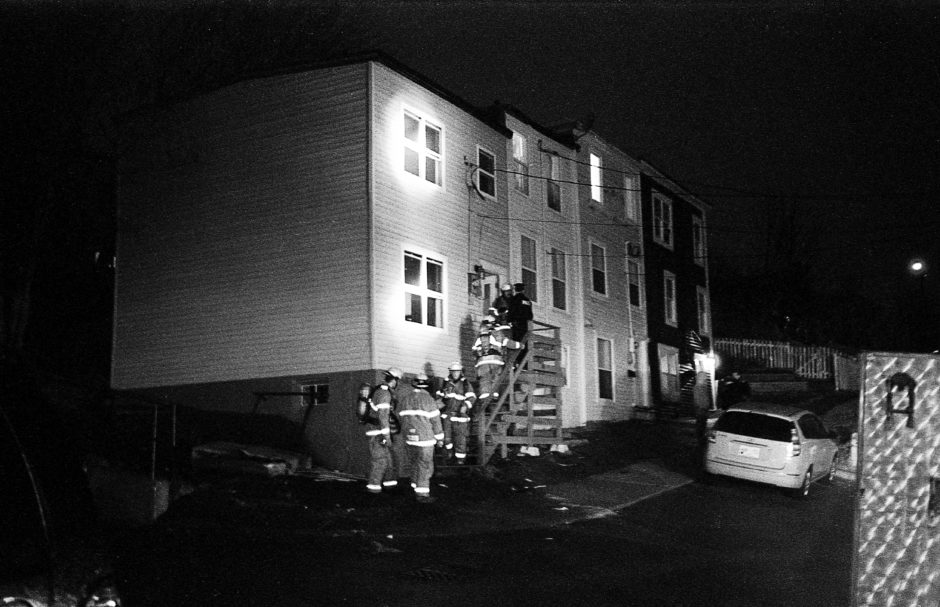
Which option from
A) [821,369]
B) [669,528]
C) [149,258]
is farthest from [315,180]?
[821,369]

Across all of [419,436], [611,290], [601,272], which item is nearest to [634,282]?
[611,290]

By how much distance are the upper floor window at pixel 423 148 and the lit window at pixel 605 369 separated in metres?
9.30

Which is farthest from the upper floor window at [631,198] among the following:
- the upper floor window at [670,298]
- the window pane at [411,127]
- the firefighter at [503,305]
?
the window pane at [411,127]

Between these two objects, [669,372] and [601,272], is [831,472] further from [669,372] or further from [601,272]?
[669,372]

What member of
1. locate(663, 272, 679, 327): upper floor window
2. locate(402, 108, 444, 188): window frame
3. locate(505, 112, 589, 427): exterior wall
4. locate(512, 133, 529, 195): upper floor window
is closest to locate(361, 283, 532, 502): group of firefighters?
locate(402, 108, 444, 188): window frame

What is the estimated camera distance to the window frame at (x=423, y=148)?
19453mm

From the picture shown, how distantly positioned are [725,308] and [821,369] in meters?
14.6

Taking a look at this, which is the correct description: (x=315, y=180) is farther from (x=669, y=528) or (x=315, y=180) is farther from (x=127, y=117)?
(x=669, y=528)

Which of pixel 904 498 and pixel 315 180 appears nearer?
pixel 904 498

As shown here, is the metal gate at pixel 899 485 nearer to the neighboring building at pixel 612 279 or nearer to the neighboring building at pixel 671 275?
the neighboring building at pixel 612 279

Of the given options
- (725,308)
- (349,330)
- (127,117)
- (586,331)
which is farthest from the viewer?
(725,308)

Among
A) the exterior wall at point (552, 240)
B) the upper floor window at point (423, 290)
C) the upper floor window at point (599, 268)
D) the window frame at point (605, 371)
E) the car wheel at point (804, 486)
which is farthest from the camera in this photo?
the upper floor window at point (599, 268)

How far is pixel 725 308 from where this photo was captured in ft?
175

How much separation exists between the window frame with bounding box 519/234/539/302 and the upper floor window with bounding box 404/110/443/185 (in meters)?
4.05
